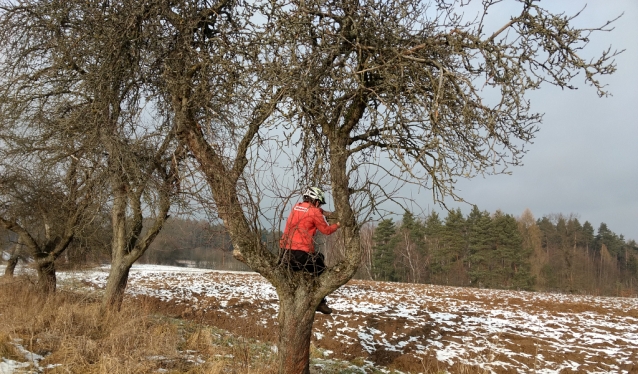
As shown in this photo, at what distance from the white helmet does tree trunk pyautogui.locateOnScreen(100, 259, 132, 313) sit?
5776 mm

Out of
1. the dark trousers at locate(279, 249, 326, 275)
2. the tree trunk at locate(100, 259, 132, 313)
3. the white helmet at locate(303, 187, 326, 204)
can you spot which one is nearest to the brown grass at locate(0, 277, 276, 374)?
the tree trunk at locate(100, 259, 132, 313)

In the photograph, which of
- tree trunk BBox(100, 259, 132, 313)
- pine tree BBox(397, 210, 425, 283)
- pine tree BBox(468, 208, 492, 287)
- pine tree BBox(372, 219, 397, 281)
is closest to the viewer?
tree trunk BBox(100, 259, 132, 313)

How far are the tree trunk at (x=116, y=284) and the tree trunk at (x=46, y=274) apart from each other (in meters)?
2.85

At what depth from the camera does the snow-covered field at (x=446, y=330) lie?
8.20m

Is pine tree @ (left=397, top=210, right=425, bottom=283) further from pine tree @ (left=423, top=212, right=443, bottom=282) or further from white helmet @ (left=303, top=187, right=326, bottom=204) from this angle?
white helmet @ (left=303, top=187, right=326, bottom=204)

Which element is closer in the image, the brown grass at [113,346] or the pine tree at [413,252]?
the brown grass at [113,346]

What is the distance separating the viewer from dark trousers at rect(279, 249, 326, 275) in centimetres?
462

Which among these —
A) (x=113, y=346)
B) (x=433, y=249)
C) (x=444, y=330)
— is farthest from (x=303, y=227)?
(x=433, y=249)

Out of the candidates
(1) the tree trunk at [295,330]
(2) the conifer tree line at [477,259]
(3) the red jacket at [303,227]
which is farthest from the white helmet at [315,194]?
(2) the conifer tree line at [477,259]

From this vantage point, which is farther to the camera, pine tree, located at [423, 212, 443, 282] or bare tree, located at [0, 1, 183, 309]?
pine tree, located at [423, 212, 443, 282]

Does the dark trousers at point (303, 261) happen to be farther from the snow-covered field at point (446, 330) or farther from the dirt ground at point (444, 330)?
the snow-covered field at point (446, 330)

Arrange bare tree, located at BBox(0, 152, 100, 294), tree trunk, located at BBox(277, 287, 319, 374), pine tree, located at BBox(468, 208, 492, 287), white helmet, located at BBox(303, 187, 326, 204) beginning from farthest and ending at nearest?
pine tree, located at BBox(468, 208, 492, 287)
bare tree, located at BBox(0, 152, 100, 294)
tree trunk, located at BBox(277, 287, 319, 374)
white helmet, located at BBox(303, 187, 326, 204)

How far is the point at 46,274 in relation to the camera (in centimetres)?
1015

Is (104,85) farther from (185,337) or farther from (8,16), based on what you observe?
(185,337)
